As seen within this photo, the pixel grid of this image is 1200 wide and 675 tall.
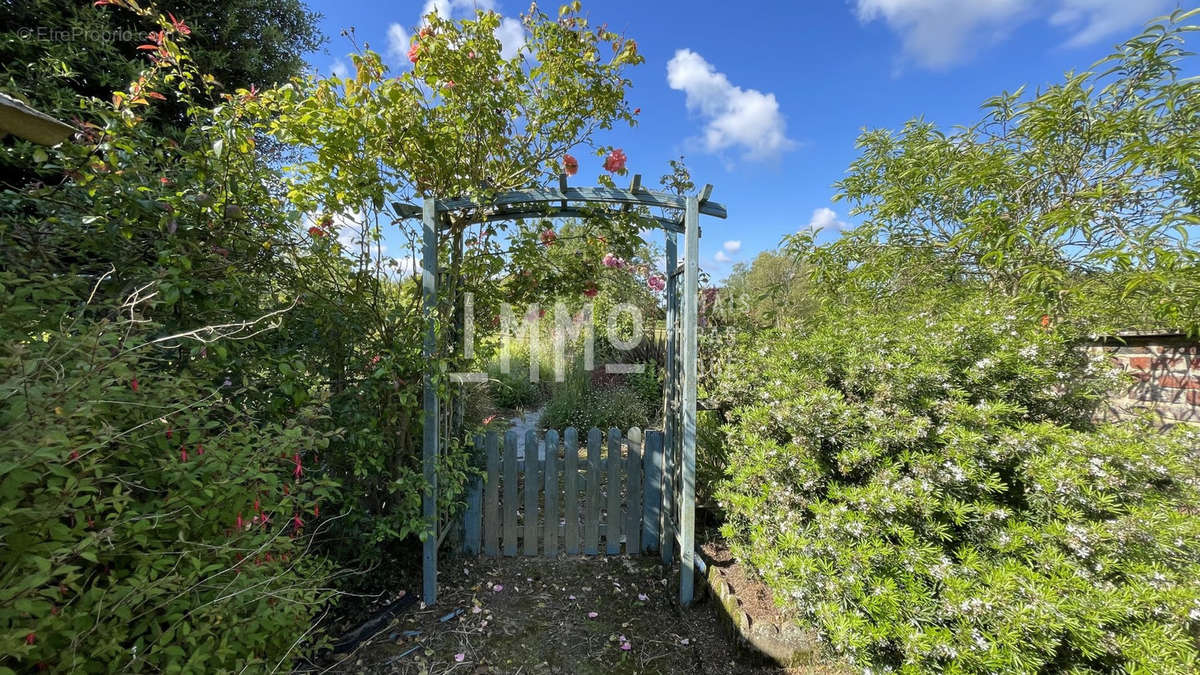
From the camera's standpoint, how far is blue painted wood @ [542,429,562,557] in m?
2.39

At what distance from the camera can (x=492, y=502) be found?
2.40 metres

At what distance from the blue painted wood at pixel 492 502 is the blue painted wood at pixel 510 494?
5 centimetres

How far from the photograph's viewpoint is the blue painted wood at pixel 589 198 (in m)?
2.00

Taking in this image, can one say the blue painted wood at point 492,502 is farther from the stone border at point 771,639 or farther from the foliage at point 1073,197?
the foliage at point 1073,197

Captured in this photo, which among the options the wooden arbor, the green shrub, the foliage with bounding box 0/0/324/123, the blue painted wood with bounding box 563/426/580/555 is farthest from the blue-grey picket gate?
the foliage with bounding box 0/0/324/123

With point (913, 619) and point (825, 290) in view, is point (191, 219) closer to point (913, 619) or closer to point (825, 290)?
point (913, 619)

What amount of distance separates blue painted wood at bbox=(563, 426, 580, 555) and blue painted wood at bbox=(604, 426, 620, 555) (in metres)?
0.19

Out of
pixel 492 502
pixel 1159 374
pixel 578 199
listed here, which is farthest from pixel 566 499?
A: pixel 1159 374

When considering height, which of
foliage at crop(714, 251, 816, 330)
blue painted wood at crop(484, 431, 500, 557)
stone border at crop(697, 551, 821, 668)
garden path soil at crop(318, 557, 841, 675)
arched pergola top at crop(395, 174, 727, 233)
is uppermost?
arched pergola top at crop(395, 174, 727, 233)

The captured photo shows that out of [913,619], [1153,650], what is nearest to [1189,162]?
[1153,650]

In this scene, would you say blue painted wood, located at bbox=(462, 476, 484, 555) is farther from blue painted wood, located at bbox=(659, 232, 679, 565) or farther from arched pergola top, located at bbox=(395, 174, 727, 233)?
arched pergola top, located at bbox=(395, 174, 727, 233)

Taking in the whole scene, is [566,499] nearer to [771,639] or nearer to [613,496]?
[613,496]

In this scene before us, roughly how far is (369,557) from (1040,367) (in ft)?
9.20

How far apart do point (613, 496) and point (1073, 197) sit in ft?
8.51
